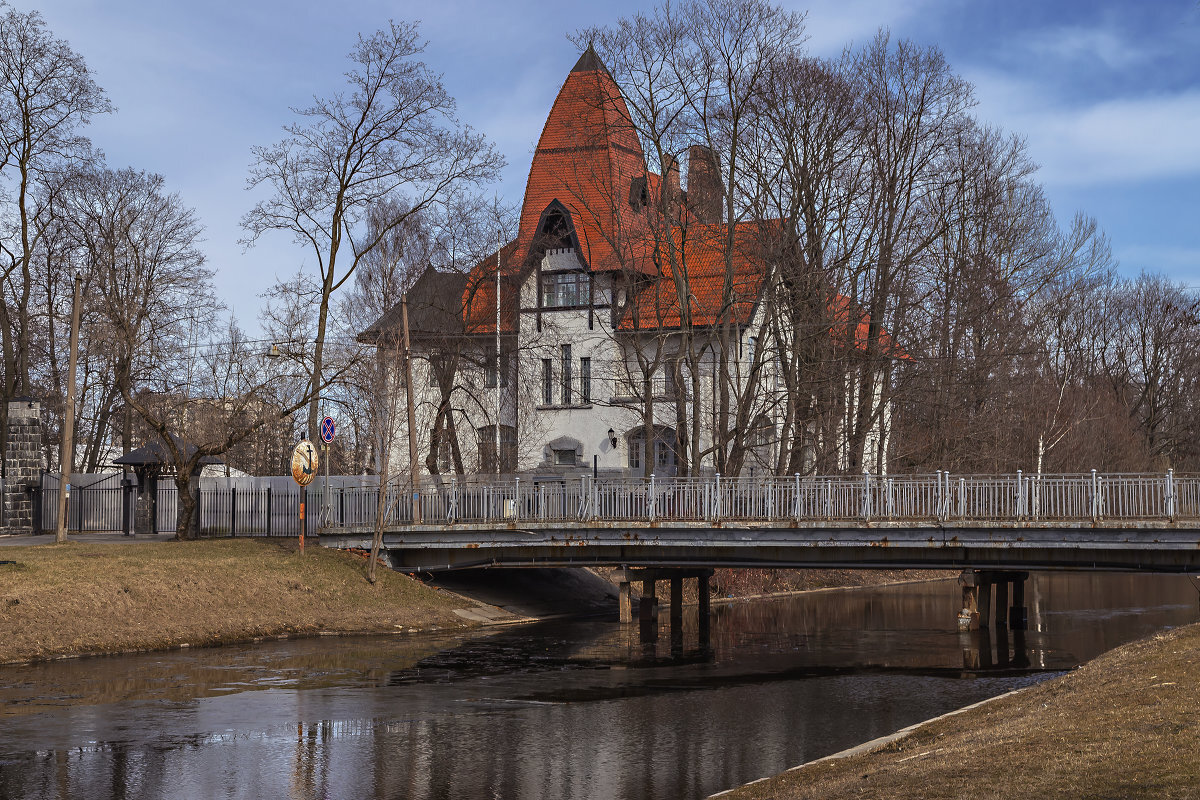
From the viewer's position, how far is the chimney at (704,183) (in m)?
42.7

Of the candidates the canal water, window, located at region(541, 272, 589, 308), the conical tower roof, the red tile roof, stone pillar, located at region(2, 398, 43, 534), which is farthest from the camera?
window, located at region(541, 272, 589, 308)

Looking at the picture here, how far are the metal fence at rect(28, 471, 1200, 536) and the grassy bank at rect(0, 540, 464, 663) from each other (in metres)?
2.51

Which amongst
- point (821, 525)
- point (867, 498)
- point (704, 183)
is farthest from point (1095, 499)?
point (704, 183)

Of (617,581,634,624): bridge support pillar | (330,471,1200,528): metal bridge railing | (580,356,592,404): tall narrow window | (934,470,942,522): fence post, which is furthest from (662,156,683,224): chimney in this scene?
(934,470,942,522): fence post

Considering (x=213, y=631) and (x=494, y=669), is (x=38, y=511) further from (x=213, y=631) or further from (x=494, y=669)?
(x=494, y=669)

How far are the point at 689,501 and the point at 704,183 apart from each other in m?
16.1

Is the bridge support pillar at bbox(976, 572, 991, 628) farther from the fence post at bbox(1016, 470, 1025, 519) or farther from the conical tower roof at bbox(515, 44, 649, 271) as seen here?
the conical tower roof at bbox(515, 44, 649, 271)

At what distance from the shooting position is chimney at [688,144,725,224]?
42.7 meters

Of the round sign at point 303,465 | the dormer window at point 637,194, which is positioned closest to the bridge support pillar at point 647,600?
the round sign at point 303,465

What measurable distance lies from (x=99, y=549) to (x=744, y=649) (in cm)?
1758

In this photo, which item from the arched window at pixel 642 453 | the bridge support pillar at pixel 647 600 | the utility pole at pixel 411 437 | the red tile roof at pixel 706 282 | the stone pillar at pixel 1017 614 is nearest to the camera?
the utility pole at pixel 411 437

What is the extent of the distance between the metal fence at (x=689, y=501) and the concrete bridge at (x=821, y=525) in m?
0.05

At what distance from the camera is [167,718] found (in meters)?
19.3

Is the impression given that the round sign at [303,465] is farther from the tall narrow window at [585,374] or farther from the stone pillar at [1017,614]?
the stone pillar at [1017,614]
